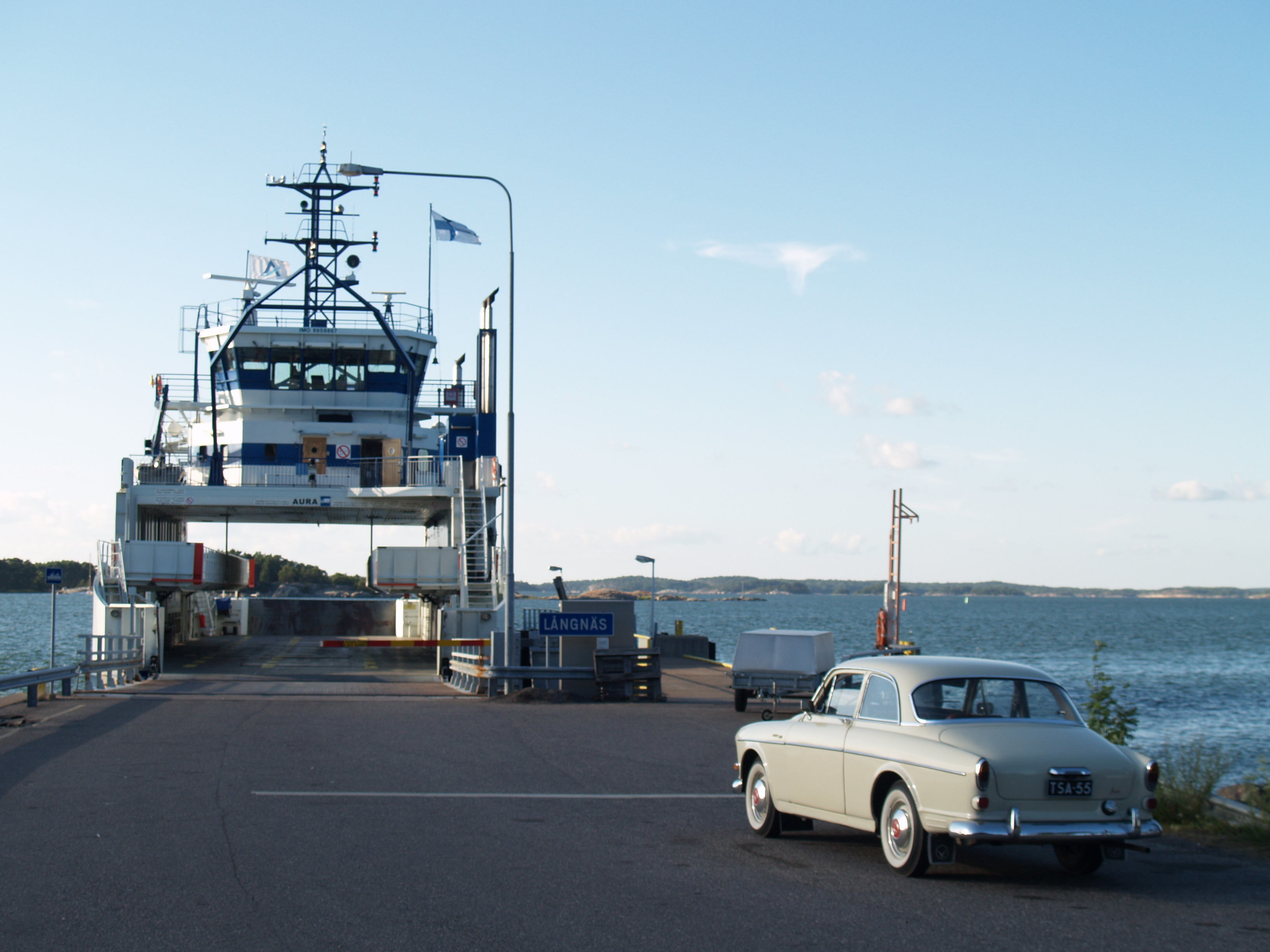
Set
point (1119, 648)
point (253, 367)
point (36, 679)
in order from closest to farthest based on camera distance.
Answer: point (36, 679), point (253, 367), point (1119, 648)

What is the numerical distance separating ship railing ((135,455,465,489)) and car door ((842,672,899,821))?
28378 millimetres

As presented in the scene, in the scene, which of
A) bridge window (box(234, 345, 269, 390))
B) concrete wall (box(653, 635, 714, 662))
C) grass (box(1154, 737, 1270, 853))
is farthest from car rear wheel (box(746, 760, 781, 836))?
bridge window (box(234, 345, 269, 390))

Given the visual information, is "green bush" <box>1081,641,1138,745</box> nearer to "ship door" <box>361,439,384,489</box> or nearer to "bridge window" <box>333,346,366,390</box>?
"ship door" <box>361,439,384,489</box>

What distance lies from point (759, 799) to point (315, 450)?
31158 millimetres

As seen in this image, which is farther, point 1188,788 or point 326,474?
point 326,474

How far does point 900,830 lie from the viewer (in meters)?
8.20

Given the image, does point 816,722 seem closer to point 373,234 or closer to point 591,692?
point 591,692

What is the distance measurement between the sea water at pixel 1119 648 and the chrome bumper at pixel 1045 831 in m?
10.7

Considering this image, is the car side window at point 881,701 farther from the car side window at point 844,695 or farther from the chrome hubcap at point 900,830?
the chrome hubcap at point 900,830

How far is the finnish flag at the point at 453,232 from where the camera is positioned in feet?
117

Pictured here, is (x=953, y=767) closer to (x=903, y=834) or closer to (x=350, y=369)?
(x=903, y=834)

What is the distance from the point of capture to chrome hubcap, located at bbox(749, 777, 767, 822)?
975 centimetres

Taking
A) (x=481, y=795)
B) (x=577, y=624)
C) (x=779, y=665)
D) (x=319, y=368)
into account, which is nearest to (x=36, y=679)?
(x=577, y=624)

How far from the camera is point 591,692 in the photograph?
2344cm
